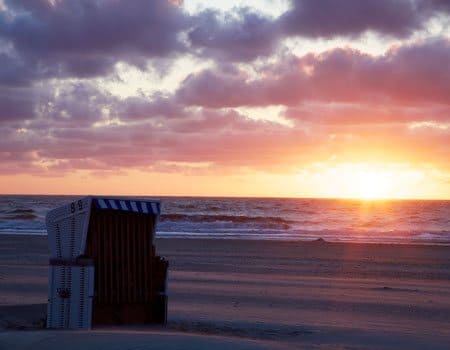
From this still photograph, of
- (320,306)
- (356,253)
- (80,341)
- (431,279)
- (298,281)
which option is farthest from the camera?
(356,253)

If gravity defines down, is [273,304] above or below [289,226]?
below

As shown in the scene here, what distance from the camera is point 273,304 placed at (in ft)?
41.0

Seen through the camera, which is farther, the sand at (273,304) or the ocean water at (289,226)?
the ocean water at (289,226)

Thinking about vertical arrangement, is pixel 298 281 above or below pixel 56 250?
below

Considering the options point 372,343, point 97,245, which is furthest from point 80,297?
point 372,343

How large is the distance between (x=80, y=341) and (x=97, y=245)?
1990mm

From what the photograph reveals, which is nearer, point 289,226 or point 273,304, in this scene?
point 273,304

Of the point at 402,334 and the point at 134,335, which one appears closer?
the point at 134,335

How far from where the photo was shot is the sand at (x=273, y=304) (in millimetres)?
7727

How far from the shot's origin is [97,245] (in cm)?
905

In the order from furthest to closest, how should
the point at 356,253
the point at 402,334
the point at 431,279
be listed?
1. the point at 356,253
2. the point at 431,279
3. the point at 402,334

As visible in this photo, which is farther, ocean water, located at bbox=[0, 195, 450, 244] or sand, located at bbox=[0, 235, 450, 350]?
ocean water, located at bbox=[0, 195, 450, 244]

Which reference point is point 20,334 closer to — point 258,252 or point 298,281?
point 298,281

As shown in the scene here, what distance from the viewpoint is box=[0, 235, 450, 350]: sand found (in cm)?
773
